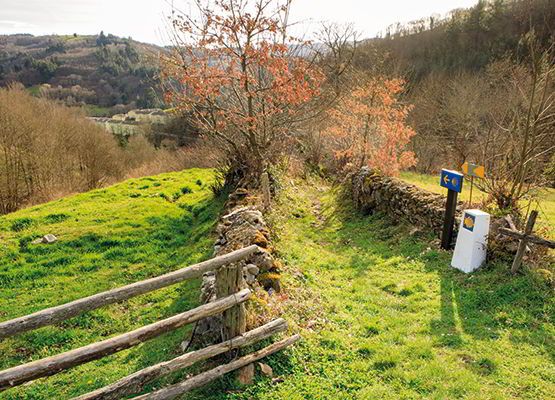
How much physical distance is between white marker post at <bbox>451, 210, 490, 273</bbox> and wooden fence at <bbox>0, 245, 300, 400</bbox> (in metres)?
4.24

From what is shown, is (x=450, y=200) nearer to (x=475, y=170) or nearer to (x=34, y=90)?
(x=475, y=170)

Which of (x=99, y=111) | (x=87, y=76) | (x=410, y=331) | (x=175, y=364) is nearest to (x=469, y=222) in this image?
(x=410, y=331)

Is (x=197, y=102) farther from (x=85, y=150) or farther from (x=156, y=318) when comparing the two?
(x=85, y=150)

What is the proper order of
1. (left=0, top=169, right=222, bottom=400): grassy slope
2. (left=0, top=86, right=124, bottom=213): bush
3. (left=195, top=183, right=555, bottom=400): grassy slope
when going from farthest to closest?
(left=0, top=86, right=124, bottom=213): bush → (left=0, top=169, right=222, bottom=400): grassy slope → (left=195, top=183, right=555, bottom=400): grassy slope

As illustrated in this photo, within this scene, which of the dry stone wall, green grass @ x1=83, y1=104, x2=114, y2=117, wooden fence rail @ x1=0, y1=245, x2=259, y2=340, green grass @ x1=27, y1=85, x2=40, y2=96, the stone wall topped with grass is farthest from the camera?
green grass @ x1=83, y1=104, x2=114, y2=117

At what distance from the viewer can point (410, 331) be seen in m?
5.63

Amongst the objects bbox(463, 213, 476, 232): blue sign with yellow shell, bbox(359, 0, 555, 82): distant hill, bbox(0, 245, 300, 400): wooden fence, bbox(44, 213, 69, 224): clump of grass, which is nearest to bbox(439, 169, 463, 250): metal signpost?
bbox(463, 213, 476, 232): blue sign with yellow shell

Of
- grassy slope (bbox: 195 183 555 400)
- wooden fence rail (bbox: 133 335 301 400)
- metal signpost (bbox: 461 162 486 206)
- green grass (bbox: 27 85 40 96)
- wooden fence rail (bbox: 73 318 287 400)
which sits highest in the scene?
green grass (bbox: 27 85 40 96)

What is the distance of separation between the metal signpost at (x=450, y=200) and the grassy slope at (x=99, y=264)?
5.63 metres

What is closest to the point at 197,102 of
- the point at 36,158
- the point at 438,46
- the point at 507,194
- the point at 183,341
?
the point at 183,341

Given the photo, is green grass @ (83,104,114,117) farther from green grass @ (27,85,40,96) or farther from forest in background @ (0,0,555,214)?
forest in background @ (0,0,555,214)

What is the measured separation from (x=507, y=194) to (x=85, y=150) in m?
27.3

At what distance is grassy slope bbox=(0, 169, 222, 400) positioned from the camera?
5426 mm

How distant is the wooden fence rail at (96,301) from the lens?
10.9 ft
